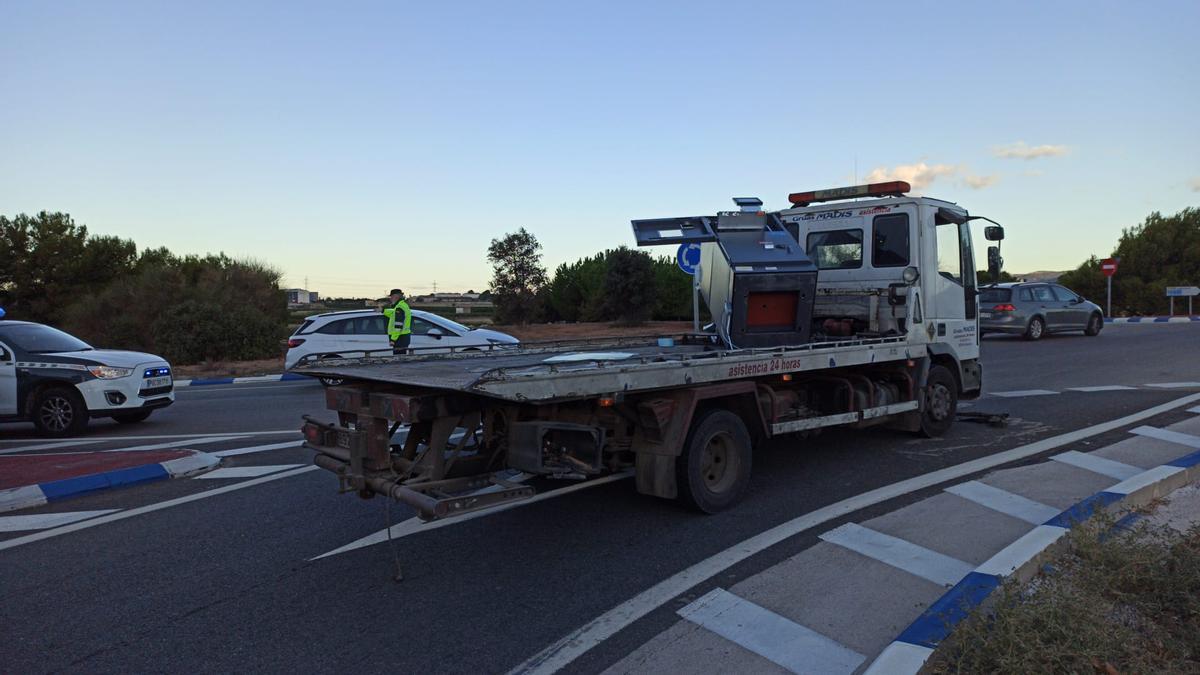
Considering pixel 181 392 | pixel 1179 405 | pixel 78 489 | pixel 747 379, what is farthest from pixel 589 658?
pixel 181 392

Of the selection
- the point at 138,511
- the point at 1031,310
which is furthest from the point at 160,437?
the point at 1031,310

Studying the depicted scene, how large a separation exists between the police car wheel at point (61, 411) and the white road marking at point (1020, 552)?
10996 mm

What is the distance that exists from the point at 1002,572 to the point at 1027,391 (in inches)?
369

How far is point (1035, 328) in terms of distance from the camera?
878 inches

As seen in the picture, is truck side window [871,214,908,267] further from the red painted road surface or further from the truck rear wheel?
the red painted road surface

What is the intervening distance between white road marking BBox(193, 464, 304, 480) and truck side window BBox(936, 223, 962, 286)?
7.25 metres

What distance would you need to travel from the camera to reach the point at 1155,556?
4.31m

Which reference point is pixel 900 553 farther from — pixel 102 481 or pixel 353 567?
pixel 102 481

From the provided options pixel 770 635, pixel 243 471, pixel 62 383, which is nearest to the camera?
pixel 770 635

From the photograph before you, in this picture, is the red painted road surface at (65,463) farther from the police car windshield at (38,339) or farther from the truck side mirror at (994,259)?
the truck side mirror at (994,259)

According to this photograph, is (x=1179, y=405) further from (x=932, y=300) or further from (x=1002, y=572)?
(x=1002, y=572)

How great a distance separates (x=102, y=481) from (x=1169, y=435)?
35.8 ft

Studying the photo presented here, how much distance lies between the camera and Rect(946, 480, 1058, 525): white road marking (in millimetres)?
5887

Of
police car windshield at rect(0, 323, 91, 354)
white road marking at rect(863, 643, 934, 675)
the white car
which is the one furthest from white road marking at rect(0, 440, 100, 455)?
white road marking at rect(863, 643, 934, 675)
